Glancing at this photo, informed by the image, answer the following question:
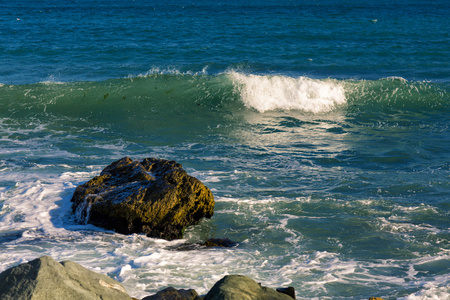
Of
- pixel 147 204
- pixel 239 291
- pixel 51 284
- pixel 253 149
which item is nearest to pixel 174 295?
pixel 239 291

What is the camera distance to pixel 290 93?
14688 millimetres

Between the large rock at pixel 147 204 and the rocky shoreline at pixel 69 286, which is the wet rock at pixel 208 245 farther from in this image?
the rocky shoreline at pixel 69 286

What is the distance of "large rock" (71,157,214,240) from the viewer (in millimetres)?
5945

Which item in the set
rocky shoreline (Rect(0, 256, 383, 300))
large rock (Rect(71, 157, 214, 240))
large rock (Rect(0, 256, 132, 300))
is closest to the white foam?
large rock (Rect(71, 157, 214, 240))

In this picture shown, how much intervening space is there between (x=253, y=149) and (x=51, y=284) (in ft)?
23.1

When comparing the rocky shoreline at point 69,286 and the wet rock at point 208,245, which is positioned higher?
the rocky shoreline at point 69,286

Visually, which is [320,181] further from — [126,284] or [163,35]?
[163,35]

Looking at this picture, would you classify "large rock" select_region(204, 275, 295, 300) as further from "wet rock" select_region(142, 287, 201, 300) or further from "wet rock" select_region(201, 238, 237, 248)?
"wet rock" select_region(201, 238, 237, 248)

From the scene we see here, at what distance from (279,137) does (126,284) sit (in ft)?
22.6

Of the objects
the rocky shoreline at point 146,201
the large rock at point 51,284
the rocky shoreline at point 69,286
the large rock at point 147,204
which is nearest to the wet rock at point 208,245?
the rocky shoreline at point 146,201

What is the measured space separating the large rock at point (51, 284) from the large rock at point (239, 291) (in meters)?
0.71

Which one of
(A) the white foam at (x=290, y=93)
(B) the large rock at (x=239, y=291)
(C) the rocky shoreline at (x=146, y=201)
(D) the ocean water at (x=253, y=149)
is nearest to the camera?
(B) the large rock at (x=239, y=291)

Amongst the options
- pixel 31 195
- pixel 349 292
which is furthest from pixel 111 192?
pixel 349 292

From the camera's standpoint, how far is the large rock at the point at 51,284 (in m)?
3.18
